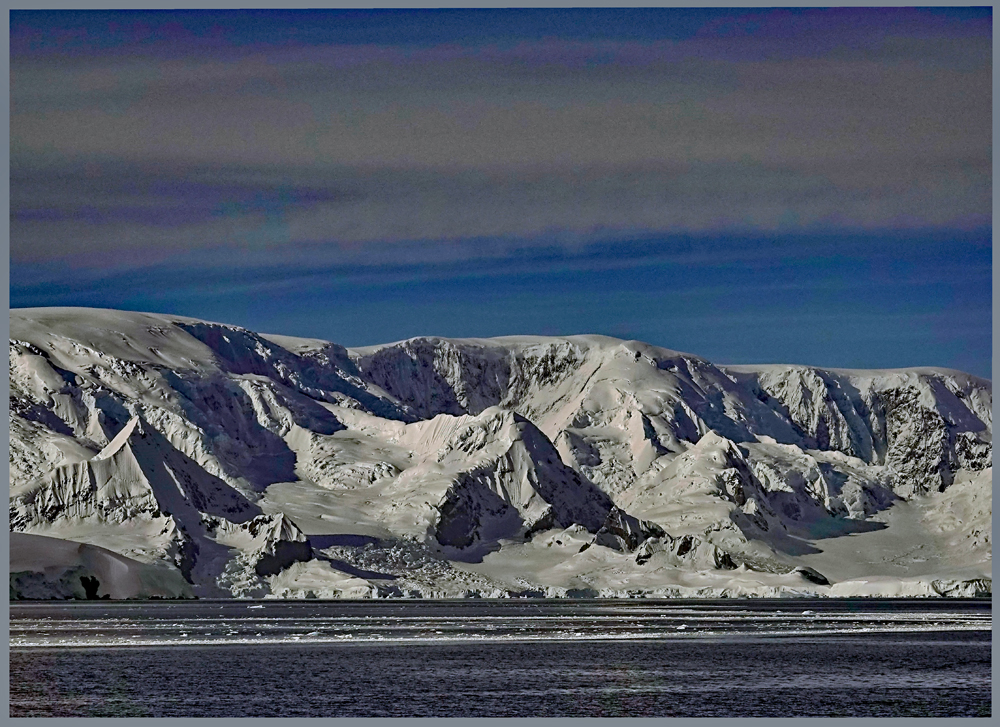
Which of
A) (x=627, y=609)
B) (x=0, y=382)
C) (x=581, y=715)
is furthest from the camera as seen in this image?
(x=627, y=609)

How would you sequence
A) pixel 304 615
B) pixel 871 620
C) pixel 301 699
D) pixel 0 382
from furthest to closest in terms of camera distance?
pixel 304 615 → pixel 871 620 → pixel 0 382 → pixel 301 699

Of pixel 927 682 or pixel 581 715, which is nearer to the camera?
pixel 581 715

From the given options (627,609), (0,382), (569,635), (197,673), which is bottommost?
(627,609)

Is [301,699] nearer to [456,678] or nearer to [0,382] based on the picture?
[456,678]

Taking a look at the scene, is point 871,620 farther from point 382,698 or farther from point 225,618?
point 382,698

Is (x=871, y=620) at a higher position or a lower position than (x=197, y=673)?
lower

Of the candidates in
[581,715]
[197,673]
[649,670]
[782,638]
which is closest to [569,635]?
[782,638]

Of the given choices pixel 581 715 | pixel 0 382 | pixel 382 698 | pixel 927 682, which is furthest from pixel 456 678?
pixel 0 382
